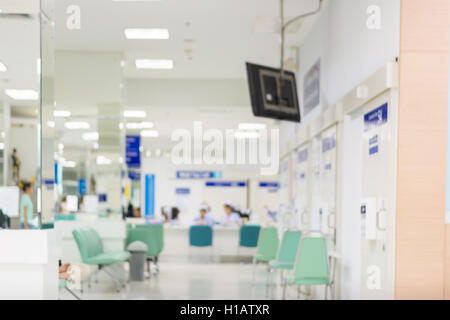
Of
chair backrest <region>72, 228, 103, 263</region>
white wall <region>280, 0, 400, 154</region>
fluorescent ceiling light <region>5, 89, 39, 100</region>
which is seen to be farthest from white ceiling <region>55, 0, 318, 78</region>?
fluorescent ceiling light <region>5, 89, 39, 100</region>

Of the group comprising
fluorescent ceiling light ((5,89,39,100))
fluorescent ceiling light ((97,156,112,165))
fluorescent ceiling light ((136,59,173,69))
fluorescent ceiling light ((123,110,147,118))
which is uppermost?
fluorescent ceiling light ((136,59,173,69))

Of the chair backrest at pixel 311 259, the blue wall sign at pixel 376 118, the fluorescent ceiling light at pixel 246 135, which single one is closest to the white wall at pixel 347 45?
the blue wall sign at pixel 376 118

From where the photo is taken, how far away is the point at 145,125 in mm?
15219

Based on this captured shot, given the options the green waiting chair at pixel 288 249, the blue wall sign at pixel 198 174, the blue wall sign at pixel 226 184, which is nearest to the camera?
the green waiting chair at pixel 288 249

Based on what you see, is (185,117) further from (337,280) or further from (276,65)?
(337,280)

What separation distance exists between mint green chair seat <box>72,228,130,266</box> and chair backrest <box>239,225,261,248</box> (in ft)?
12.9

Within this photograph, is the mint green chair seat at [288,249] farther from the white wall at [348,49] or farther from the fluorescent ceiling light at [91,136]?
the fluorescent ceiling light at [91,136]

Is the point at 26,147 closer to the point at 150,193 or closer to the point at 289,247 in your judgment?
the point at 289,247

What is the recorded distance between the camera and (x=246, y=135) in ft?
56.1

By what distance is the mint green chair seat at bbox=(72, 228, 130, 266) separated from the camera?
7.44 metres

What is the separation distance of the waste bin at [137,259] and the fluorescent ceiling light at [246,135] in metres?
7.95

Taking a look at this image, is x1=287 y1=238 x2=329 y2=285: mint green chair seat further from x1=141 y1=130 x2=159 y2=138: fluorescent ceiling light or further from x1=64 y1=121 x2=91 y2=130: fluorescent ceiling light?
x1=141 y1=130 x2=159 y2=138: fluorescent ceiling light

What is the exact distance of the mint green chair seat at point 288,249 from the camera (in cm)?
715

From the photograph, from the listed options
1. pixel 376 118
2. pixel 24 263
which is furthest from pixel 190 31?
pixel 24 263
